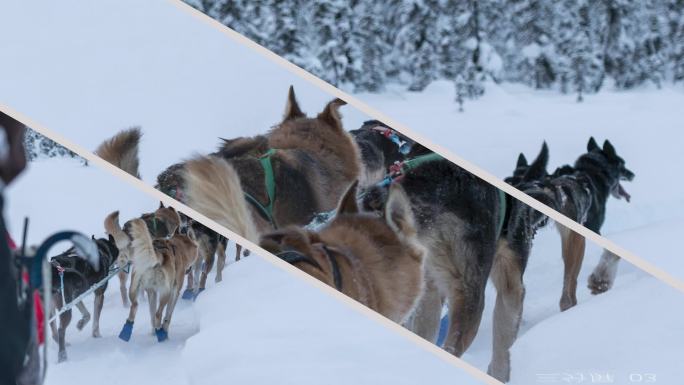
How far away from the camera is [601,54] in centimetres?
1852

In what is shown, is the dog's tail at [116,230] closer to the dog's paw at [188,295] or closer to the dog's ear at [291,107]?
the dog's paw at [188,295]

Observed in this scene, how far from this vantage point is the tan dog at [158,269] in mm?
2287

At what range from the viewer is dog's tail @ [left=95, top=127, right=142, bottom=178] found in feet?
7.72

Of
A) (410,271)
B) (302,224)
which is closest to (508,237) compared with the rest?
(410,271)

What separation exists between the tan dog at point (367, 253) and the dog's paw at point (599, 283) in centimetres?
107

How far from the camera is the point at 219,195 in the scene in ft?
7.39

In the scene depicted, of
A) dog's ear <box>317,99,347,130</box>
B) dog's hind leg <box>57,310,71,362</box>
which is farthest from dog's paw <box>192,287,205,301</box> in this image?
dog's ear <box>317,99,347,130</box>

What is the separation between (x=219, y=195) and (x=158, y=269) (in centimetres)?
48

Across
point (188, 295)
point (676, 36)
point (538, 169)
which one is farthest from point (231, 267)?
point (676, 36)

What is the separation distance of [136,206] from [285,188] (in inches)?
20.9

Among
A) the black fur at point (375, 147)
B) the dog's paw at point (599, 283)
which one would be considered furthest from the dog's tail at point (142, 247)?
the dog's paw at point (599, 283)

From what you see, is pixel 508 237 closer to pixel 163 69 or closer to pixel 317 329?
pixel 317 329

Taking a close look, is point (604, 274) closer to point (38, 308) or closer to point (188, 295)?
point (188, 295)

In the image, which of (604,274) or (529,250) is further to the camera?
(604,274)
